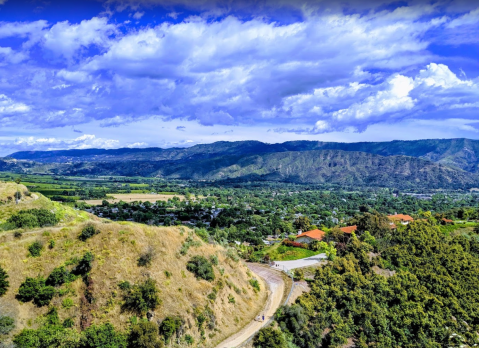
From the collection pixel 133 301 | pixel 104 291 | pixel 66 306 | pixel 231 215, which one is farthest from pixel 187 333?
pixel 231 215

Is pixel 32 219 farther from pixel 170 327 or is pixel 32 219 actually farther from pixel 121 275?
pixel 170 327

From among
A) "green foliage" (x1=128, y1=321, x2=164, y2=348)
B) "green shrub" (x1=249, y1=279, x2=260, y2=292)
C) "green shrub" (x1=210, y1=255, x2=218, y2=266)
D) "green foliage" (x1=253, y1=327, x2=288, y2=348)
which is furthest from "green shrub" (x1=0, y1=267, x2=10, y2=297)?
"green shrub" (x1=249, y1=279, x2=260, y2=292)

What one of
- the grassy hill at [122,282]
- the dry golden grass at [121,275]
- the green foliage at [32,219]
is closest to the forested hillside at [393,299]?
the dry golden grass at [121,275]

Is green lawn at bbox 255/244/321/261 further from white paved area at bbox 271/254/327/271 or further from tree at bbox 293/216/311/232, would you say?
tree at bbox 293/216/311/232

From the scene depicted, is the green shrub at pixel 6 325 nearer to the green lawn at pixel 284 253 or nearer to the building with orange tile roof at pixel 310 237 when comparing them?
the green lawn at pixel 284 253

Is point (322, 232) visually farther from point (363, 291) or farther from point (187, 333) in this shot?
point (187, 333)

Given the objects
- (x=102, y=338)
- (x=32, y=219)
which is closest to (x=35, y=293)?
(x=102, y=338)
